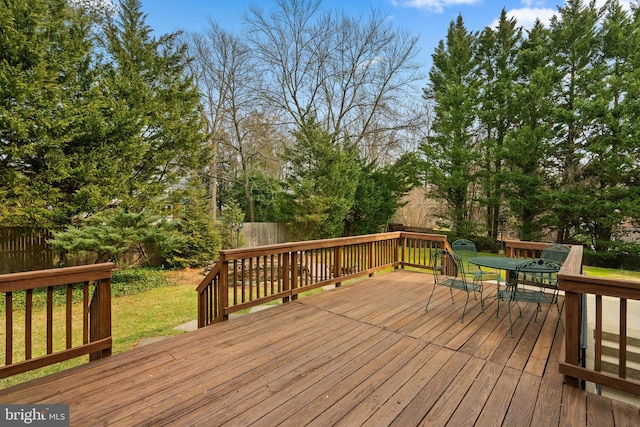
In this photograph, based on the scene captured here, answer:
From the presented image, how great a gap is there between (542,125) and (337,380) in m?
12.5

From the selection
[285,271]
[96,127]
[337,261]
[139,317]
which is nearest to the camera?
[285,271]

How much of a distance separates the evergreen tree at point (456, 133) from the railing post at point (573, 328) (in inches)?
424

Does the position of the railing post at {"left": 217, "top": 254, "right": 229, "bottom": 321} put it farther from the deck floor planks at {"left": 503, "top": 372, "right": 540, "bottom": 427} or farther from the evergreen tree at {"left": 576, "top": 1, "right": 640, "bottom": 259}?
the evergreen tree at {"left": 576, "top": 1, "right": 640, "bottom": 259}

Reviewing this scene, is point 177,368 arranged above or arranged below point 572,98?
below

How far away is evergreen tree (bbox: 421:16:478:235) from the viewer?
39.4 ft

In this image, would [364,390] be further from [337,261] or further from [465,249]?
[465,249]

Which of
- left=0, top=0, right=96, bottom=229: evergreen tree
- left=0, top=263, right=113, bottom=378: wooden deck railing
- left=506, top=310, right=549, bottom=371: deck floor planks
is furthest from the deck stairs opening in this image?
left=0, top=0, right=96, bottom=229: evergreen tree

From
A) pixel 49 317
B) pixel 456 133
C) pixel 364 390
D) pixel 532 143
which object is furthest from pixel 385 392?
pixel 456 133

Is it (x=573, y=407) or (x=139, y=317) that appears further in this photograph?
(x=139, y=317)

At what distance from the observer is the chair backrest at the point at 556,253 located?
4352mm

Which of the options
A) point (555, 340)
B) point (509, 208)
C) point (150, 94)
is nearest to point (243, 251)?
point (555, 340)

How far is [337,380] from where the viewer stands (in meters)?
2.26

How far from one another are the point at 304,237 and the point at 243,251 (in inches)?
351

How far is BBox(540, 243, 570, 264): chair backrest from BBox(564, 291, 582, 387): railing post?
2623 millimetres
